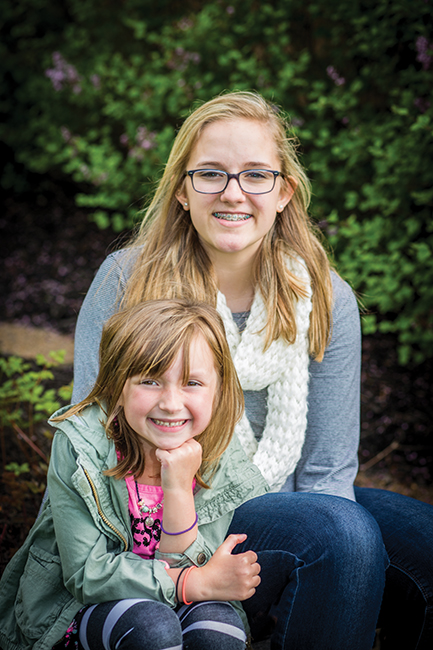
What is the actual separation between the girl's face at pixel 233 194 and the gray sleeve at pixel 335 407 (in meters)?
0.38

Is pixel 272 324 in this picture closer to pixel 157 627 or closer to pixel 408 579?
pixel 408 579

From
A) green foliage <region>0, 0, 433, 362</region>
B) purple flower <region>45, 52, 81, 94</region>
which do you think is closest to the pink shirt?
green foliage <region>0, 0, 433, 362</region>

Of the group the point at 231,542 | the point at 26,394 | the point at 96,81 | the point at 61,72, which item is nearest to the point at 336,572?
the point at 231,542

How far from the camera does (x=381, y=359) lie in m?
3.86

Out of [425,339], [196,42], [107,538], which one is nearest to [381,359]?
[425,339]

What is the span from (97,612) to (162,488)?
292mm

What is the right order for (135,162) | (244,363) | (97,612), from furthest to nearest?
1. (135,162)
2. (244,363)
3. (97,612)

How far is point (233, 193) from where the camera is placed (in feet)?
5.69

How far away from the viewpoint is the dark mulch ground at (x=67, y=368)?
2510 mm

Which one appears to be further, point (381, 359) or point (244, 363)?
point (381, 359)

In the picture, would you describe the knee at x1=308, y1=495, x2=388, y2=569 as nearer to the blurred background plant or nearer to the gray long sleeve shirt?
the gray long sleeve shirt

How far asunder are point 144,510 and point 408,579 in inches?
28.7

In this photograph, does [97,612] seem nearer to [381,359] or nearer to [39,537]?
[39,537]

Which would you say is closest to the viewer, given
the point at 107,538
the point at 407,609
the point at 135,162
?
the point at 107,538
